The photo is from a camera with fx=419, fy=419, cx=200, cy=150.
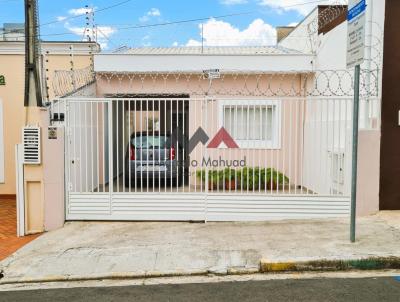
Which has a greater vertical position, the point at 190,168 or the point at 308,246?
the point at 190,168

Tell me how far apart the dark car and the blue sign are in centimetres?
390

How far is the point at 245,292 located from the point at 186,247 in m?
1.74

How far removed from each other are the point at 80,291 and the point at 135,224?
9.14ft

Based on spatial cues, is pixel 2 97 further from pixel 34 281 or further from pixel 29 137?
pixel 34 281

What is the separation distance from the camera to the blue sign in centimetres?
553

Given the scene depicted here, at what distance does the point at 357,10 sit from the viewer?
571cm

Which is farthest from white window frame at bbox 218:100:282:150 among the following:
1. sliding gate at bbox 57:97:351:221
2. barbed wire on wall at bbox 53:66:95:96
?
barbed wire on wall at bbox 53:66:95:96

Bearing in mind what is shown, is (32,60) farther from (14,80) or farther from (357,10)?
(357,10)

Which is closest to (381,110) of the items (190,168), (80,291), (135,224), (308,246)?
(308,246)

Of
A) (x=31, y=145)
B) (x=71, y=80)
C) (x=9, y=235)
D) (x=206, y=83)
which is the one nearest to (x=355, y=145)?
(x=31, y=145)

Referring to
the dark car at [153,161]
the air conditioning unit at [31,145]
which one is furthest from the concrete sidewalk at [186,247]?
the air conditioning unit at [31,145]

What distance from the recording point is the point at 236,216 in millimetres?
7719

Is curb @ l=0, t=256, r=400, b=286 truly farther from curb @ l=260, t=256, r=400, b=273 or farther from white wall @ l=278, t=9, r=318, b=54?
white wall @ l=278, t=9, r=318, b=54

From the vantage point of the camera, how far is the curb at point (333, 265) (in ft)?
17.6
